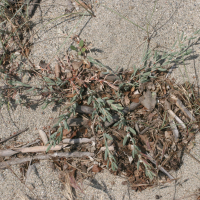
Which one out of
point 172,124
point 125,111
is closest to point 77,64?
point 125,111

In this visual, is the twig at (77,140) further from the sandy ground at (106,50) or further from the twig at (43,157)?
the sandy ground at (106,50)

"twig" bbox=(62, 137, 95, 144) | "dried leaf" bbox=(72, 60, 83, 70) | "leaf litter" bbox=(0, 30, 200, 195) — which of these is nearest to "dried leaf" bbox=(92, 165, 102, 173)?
"leaf litter" bbox=(0, 30, 200, 195)

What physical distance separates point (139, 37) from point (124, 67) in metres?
0.36

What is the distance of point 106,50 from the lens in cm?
239

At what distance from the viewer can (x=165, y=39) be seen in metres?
2.37

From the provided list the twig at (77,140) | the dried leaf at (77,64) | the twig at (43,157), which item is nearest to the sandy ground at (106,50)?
the twig at (43,157)

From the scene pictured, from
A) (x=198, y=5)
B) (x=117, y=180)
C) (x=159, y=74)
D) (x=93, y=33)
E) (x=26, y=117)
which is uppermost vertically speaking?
(x=198, y=5)

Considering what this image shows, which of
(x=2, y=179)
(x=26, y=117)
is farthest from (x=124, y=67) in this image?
(x=2, y=179)

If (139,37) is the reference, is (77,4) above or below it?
above

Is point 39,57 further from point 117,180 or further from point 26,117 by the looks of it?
point 117,180

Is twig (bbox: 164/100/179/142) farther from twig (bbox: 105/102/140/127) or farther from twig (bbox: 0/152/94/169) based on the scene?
twig (bbox: 0/152/94/169)

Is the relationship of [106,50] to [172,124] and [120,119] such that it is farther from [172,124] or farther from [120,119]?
[172,124]

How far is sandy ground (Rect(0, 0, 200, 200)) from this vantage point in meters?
2.35

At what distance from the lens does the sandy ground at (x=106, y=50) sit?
2352 mm
